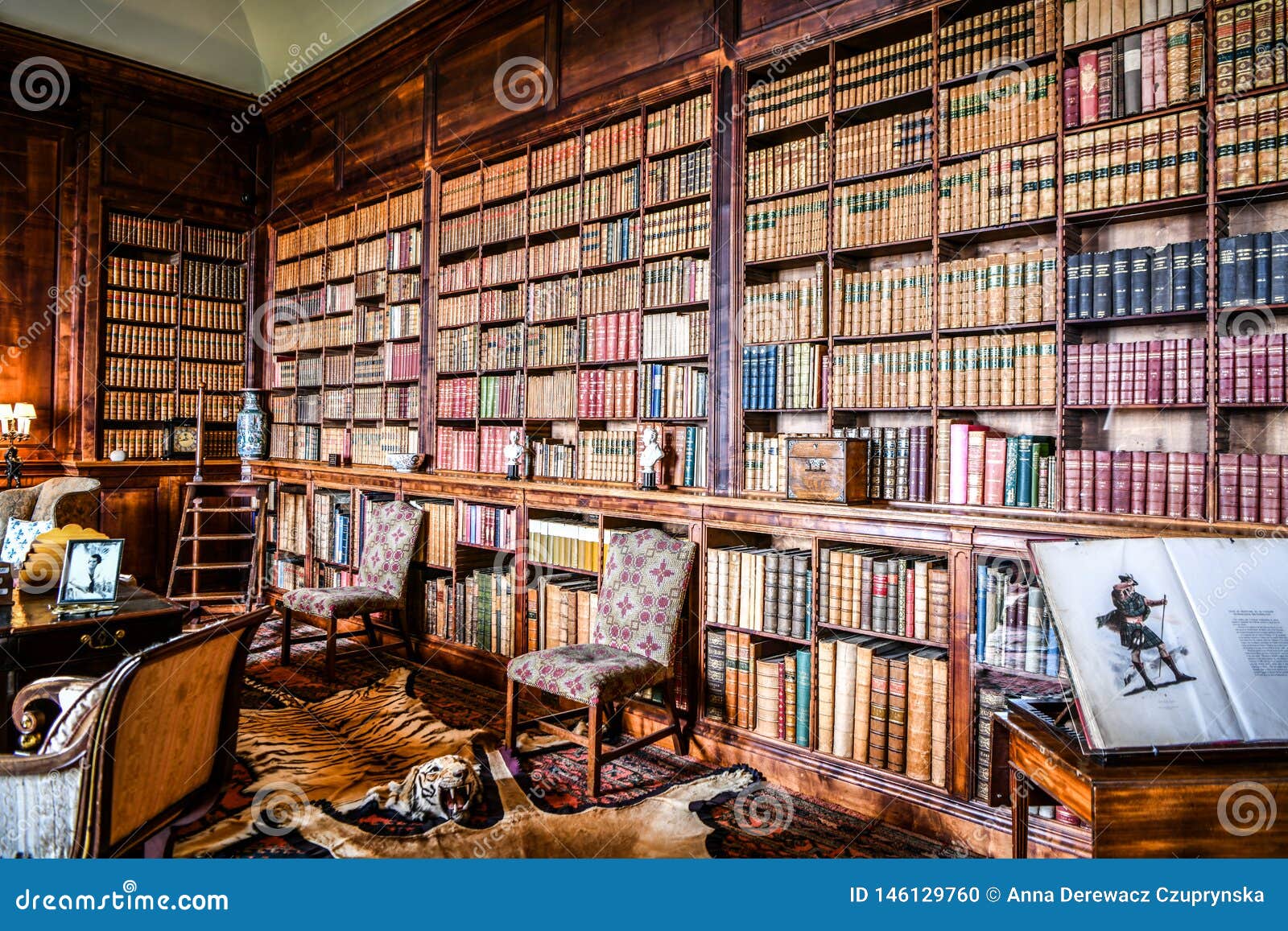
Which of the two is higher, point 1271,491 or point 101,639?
point 1271,491

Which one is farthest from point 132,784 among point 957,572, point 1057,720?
point 957,572

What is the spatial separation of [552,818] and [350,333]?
4429 mm

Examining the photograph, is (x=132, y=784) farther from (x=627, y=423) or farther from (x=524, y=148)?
(x=524, y=148)

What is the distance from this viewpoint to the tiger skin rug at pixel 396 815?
2639 millimetres

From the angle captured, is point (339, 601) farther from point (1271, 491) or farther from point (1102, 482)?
point (1271, 491)

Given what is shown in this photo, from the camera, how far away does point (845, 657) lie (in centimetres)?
308

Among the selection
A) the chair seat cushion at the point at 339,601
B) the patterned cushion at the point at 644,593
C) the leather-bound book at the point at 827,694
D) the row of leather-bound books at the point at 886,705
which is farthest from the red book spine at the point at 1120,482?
the chair seat cushion at the point at 339,601

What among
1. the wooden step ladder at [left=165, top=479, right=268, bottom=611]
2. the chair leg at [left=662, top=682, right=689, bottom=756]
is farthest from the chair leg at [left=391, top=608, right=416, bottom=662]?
the chair leg at [left=662, top=682, right=689, bottom=756]

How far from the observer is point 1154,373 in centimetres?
262

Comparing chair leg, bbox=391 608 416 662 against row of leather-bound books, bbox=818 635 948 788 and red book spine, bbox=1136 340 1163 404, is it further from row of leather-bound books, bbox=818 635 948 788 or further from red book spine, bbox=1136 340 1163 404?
red book spine, bbox=1136 340 1163 404

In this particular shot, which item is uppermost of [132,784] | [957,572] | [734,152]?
[734,152]

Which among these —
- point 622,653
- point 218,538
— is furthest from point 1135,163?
point 218,538

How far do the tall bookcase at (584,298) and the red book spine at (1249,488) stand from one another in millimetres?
2029

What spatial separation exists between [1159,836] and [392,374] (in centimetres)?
518
